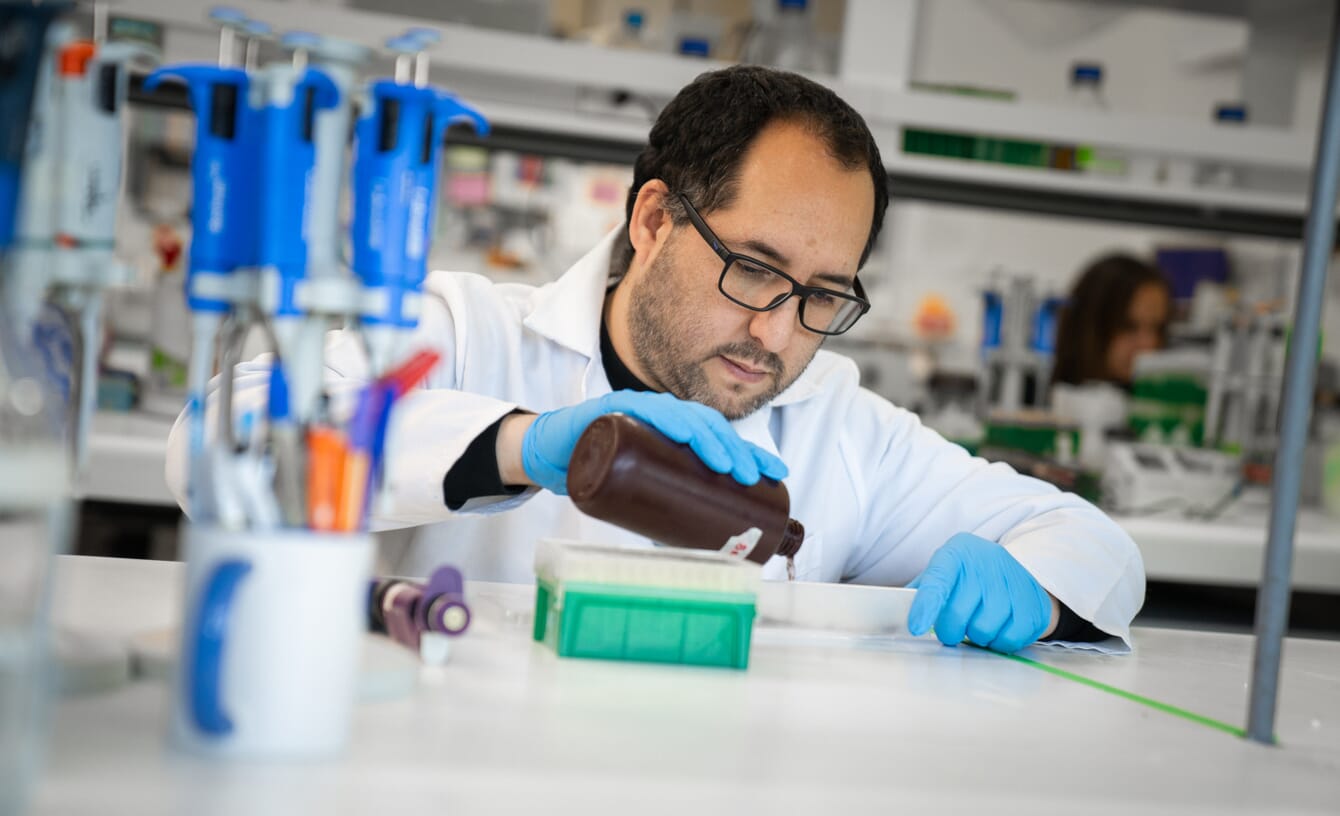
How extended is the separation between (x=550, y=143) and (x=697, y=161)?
1.17 metres

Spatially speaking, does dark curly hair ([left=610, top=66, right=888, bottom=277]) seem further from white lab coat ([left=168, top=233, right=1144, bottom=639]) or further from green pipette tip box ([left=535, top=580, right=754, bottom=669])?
green pipette tip box ([left=535, top=580, right=754, bottom=669])

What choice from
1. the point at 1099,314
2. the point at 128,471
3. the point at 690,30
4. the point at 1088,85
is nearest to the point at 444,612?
the point at 128,471

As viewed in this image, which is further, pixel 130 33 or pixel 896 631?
pixel 130 33

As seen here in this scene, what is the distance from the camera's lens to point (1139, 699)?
1102 millimetres

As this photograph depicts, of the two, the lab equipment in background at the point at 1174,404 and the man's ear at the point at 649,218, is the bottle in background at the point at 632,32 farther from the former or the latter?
the lab equipment in background at the point at 1174,404

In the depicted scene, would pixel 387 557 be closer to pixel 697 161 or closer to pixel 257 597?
pixel 697 161

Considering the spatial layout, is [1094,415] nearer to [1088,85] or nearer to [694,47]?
[1088,85]

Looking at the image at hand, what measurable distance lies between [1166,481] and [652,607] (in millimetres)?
2653

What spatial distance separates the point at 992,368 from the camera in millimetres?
3986

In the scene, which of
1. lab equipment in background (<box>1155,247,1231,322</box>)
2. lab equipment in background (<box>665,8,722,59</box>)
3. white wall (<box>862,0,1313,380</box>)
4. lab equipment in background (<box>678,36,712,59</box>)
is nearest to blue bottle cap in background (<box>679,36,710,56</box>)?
lab equipment in background (<box>678,36,712,59</box>)

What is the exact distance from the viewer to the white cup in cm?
Result: 65

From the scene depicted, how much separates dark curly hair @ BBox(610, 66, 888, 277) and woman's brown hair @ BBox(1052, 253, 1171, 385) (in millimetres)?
2860

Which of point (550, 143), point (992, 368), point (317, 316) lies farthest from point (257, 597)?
point (992, 368)

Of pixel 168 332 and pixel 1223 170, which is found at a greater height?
pixel 1223 170
